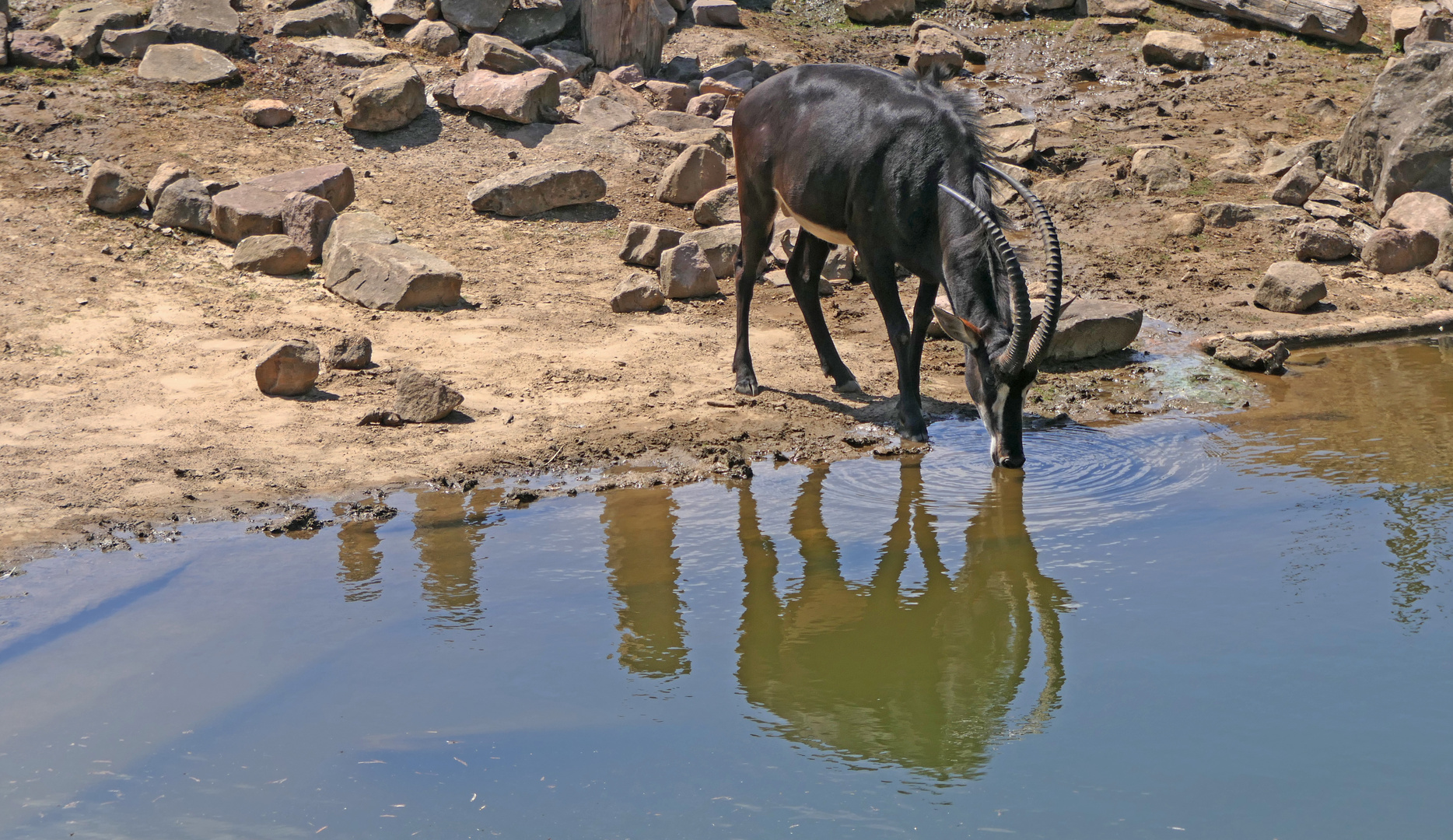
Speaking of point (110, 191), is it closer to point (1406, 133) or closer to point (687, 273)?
point (687, 273)

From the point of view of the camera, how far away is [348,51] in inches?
527

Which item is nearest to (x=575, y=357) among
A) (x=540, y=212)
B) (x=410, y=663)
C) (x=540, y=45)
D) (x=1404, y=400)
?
(x=540, y=212)

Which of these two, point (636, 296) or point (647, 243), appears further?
point (647, 243)

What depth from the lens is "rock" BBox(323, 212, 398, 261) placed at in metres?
9.59

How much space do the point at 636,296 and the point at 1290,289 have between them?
196 inches

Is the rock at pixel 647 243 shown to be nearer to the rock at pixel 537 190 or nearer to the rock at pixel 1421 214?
the rock at pixel 537 190

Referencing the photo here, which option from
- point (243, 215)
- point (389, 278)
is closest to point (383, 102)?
point (243, 215)

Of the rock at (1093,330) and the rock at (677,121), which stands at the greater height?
the rock at (677,121)

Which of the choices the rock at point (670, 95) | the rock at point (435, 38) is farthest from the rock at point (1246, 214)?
the rock at point (435, 38)

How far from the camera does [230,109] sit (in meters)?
12.2

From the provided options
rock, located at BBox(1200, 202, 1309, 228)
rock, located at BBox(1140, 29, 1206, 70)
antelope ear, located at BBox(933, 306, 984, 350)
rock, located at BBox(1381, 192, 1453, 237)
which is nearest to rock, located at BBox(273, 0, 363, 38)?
rock, located at BBox(1200, 202, 1309, 228)

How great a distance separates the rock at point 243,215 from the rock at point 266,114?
2.20 metres

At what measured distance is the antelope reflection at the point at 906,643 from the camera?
168 inches

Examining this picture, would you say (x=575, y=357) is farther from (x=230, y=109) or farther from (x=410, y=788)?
(x=230, y=109)
